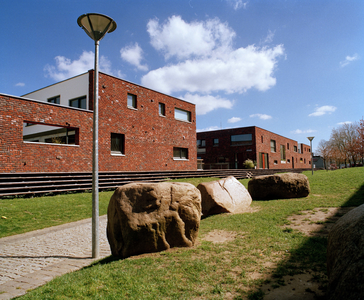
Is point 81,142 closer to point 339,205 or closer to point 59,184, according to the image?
point 59,184

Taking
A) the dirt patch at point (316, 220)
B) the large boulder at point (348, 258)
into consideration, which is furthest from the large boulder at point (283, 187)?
the large boulder at point (348, 258)

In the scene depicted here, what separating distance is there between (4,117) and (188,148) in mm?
15268

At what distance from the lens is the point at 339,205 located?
7879 mm

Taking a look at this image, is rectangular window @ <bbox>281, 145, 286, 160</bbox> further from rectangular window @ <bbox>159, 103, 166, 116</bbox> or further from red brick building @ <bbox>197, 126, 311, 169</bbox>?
rectangular window @ <bbox>159, 103, 166, 116</bbox>

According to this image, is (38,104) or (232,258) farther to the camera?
(38,104)

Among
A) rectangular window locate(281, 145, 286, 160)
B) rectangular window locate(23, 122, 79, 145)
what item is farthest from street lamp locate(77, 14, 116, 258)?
rectangular window locate(281, 145, 286, 160)

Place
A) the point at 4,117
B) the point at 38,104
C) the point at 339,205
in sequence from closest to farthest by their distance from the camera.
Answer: the point at 339,205
the point at 4,117
the point at 38,104

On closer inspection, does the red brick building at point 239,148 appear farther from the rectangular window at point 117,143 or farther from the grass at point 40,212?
the grass at point 40,212

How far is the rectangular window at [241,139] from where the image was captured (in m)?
36.7

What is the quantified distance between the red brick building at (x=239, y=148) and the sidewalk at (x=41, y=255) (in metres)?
28.8

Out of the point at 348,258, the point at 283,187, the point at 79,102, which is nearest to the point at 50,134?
the point at 79,102

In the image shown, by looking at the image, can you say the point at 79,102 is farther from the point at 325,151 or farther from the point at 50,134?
the point at 325,151

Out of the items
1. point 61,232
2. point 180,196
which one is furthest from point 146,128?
point 180,196

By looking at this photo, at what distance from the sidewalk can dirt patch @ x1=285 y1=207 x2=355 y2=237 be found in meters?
4.25
